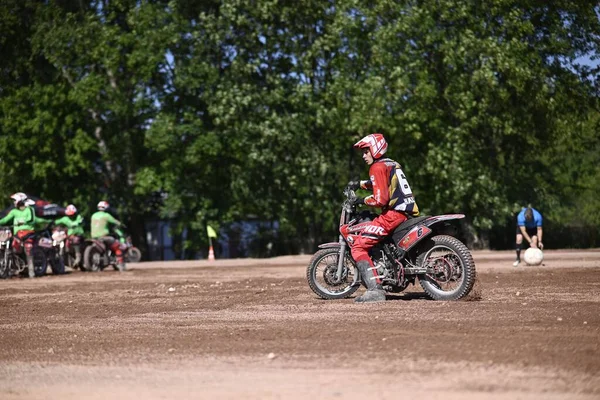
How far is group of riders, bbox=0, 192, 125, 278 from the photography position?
29203 millimetres

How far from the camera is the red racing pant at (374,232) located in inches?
581

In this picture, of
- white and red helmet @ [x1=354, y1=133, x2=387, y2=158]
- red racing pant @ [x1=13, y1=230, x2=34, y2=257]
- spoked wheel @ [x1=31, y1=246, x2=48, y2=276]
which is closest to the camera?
white and red helmet @ [x1=354, y1=133, x2=387, y2=158]

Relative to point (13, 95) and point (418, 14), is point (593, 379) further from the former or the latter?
point (13, 95)

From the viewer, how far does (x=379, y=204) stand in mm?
14602

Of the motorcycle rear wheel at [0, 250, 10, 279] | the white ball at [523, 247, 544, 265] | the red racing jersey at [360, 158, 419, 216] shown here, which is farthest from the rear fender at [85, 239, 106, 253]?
the red racing jersey at [360, 158, 419, 216]

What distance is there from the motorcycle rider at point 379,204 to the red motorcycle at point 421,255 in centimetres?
13

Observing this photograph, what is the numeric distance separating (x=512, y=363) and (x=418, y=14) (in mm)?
39539

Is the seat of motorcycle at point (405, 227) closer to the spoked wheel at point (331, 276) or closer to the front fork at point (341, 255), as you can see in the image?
the front fork at point (341, 255)

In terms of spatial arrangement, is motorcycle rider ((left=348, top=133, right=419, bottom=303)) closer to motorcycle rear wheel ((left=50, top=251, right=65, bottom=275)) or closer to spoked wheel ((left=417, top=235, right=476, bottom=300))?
spoked wheel ((left=417, top=235, right=476, bottom=300))

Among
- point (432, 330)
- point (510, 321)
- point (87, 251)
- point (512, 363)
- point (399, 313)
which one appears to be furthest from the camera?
point (87, 251)

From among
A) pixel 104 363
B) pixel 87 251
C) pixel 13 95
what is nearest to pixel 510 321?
pixel 104 363

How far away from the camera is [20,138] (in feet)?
173

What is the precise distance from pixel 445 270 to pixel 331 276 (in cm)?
170

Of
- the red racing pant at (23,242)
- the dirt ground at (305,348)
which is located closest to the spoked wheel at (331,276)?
the dirt ground at (305,348)
